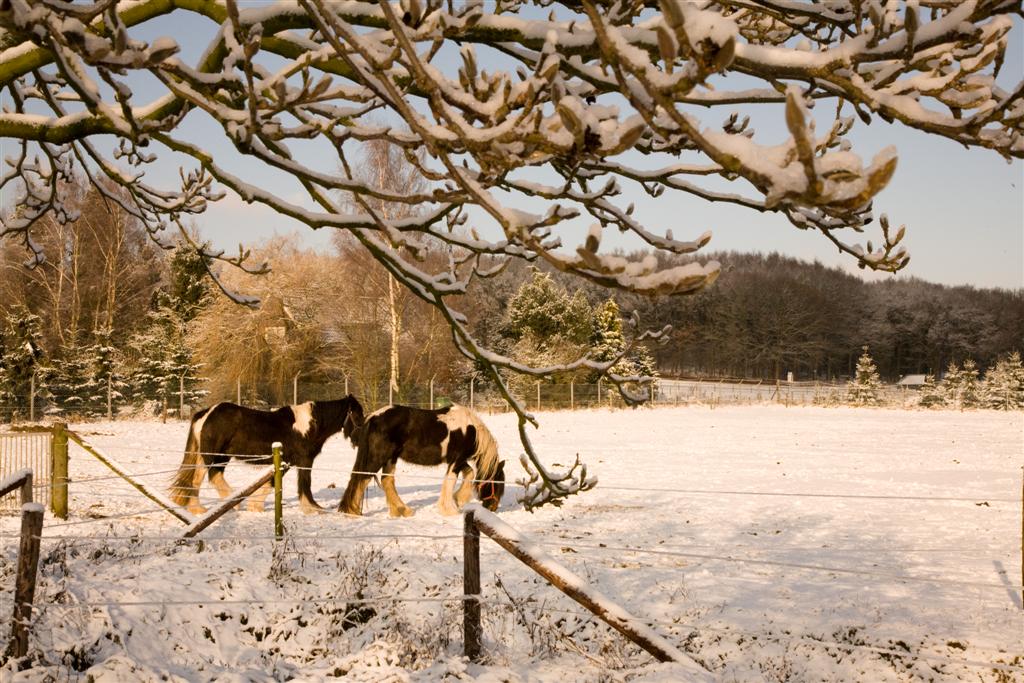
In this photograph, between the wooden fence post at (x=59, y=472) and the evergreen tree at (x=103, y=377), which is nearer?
the wooden fence post at (x=59, y=472)

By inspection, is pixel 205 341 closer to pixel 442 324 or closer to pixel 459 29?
pixel 442 324

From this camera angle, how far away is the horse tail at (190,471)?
9227 millimetres

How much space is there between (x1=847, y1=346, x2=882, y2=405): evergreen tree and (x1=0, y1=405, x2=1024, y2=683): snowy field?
30.2 meters

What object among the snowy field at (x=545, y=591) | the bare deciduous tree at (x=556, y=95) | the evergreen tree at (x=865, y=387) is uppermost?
the bare deciduous tree at (x=556, y=95)

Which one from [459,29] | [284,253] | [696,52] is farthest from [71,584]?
[284,253]

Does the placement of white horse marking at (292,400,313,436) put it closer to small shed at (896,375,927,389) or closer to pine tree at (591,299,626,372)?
pine tree at (591,299,626,372)

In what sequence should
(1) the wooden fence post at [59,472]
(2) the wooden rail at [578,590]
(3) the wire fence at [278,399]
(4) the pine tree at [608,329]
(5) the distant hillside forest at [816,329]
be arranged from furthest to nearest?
(5) the distant hillside forest at [816,329]
(4) the pine tree at [608,329]
(3) the wire fence at [278,399]
(1) the wooden fence post at [59,472]
(2) the wooden rail at [578,590]

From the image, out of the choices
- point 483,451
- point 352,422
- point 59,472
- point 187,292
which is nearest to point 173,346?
point 187,292

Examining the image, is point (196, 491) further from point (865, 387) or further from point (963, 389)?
point (963, 389)

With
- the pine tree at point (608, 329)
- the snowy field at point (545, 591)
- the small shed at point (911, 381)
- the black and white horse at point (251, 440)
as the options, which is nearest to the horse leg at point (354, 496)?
the snowy field at point (545, 591)

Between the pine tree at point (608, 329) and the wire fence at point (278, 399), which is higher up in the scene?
the pine tree at point (608, 329)

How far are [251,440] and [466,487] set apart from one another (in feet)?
9.55

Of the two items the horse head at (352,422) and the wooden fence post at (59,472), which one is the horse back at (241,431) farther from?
the wooden fence post at (59,472)

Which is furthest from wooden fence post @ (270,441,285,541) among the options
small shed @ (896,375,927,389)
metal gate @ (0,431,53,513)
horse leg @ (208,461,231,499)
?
small shed @ (896,375,927,389)
